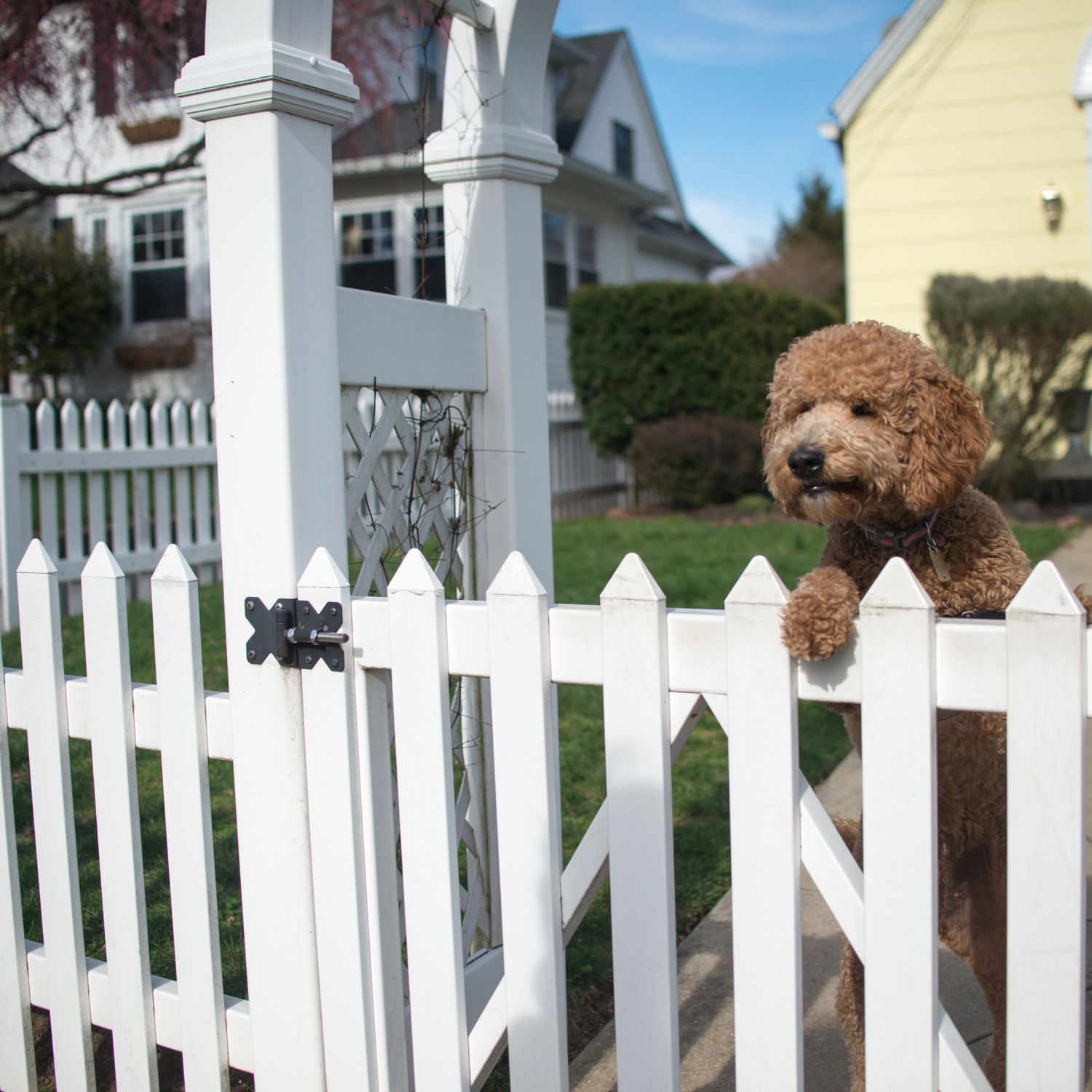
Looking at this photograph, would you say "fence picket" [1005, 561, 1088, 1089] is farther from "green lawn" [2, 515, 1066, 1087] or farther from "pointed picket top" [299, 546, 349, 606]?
"green lawn" [2, 515, 1066, 1087]

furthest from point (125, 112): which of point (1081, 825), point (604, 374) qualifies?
point (1081, 825)

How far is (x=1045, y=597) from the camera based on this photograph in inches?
52.9

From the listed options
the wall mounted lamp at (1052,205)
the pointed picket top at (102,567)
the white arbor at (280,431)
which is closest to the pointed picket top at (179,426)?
the pointed picket top at (102,567)

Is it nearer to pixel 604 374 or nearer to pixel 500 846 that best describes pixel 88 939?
pixel 500 846

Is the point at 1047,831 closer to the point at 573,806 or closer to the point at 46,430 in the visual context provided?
the point at 573,806

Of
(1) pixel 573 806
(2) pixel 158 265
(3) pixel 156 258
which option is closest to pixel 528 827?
(1) pixel 573 806

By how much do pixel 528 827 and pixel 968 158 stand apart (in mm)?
10903

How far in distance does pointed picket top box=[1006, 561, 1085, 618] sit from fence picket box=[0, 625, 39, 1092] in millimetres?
2100

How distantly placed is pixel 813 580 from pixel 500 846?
0.69 m

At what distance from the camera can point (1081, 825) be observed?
1374mm

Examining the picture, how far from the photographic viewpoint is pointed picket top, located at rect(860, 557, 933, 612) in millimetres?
1424

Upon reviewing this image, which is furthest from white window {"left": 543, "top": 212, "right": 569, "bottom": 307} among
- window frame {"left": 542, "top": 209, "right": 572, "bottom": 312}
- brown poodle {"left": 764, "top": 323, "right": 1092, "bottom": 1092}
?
brown poodle {"left": 764, "top": 323, "right": 1092, "bottom": 1092}

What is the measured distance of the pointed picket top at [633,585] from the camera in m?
1.62

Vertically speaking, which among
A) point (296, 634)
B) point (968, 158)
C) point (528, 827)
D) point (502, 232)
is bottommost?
point (528, 827)
